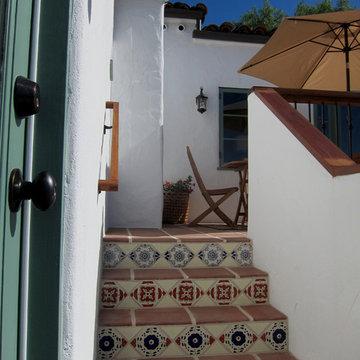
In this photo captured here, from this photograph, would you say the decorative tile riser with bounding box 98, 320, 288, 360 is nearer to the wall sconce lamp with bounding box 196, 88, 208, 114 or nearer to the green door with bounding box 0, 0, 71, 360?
the green door with bounding box 0, 0, 71, 360

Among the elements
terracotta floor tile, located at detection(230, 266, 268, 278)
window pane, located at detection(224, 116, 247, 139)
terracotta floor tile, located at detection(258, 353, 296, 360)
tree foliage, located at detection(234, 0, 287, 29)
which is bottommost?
terracotta floor tile, located at detection(258, 353, 296, 360)

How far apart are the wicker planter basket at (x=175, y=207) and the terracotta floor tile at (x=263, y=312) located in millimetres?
2411

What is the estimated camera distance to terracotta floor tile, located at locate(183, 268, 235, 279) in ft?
8.57

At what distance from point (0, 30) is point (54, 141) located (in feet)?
0.93

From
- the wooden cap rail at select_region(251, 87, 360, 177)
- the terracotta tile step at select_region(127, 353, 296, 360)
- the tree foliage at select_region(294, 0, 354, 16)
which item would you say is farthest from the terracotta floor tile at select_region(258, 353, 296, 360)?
the tree foliage at select_region(294, 0, 354, 16)

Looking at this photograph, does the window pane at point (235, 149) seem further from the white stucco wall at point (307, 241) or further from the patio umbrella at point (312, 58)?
the white stucco wall at point (307, 241)

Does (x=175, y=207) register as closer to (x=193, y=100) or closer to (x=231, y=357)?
(x=193, y=100)

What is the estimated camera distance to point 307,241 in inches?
85.8

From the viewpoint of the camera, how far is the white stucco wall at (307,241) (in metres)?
1.86

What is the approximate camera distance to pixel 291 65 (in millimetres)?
3938

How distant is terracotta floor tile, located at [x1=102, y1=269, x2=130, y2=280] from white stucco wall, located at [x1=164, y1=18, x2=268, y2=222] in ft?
9.46

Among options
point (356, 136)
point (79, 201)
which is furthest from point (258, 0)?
point (79, 201)

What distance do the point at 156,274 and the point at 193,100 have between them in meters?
3.72

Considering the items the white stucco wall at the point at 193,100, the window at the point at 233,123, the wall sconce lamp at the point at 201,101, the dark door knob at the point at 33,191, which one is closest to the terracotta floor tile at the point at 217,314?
the dark door knob at the point at 33,191
